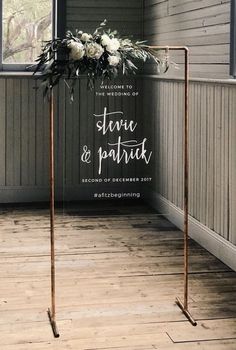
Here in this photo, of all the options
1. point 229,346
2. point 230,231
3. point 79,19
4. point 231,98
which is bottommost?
point 229,346

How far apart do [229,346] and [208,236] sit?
1.64 metres

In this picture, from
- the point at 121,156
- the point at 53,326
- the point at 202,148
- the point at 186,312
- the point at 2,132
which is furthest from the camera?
the point at 2,132

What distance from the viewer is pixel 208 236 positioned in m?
4.56

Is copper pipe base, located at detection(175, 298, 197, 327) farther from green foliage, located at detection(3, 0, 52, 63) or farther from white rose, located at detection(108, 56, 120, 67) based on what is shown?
green foliage, located at detection(3, 0, 52, 63)

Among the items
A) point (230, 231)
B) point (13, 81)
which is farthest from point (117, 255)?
point (13, 81)

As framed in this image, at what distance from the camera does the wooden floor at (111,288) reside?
306 centimetres

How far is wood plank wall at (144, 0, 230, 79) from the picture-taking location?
429 cm

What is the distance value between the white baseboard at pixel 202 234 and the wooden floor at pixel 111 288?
6 cm

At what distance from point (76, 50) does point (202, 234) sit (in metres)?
2.05

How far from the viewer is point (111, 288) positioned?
12.4ft

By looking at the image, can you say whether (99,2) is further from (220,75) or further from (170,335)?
(170,335)

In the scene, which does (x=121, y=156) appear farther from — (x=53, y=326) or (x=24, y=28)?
(x=24, y=28)

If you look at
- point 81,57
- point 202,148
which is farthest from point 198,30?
point 81,57

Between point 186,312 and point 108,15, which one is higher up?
point 108,15
